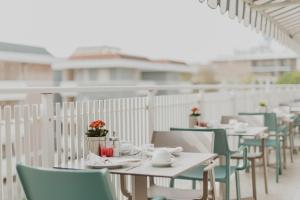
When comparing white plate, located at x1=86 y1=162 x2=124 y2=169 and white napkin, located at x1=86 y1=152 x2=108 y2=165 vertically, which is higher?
white napkin, located at x1=86 y1=152 x2=108 y2=165

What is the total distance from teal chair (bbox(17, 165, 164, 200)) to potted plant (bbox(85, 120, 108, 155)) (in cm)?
110

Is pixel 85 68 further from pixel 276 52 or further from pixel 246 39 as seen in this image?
pixel 246 39

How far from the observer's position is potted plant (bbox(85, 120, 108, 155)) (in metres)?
3.55

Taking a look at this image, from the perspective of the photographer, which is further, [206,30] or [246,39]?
[246,39]

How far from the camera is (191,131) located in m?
4.25

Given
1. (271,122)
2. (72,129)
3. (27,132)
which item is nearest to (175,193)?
(72,129)

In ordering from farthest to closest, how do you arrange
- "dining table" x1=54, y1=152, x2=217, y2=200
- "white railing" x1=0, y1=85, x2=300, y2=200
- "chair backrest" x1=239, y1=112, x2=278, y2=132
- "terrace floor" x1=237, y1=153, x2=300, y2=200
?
"chair backrest" x1=239, y1=112, x2=278, y2=132
"terrace floor" x1=237, y1=153, x2=300, y2=200
"white railing" x1=0, y1=85, x2=300, y2=200
"dining table" x1=54, y1=152, x2=217, y2=200

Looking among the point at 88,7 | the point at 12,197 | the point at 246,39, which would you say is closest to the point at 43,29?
the point at 88,7

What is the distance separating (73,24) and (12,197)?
51.6 metres

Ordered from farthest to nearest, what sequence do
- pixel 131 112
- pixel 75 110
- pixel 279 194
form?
pixel 279 194 → pixel 131 112 → pixel 75 110

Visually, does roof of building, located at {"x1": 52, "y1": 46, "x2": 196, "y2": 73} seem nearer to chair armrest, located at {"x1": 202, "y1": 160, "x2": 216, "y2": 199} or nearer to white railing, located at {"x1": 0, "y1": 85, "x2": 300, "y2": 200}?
white railing, located at {"x1": 0, "y1": 85, "x2": 300, "y2": 200}

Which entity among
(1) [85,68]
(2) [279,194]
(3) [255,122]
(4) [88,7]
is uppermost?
(4) [88,7]

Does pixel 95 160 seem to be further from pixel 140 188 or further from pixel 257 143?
pixel 257 143

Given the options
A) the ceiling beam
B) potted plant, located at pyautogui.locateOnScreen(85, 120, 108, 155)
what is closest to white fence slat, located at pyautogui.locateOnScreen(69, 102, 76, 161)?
potted plant, located at pyautogui.locateOnScreen(85, 120, 108, 155)
